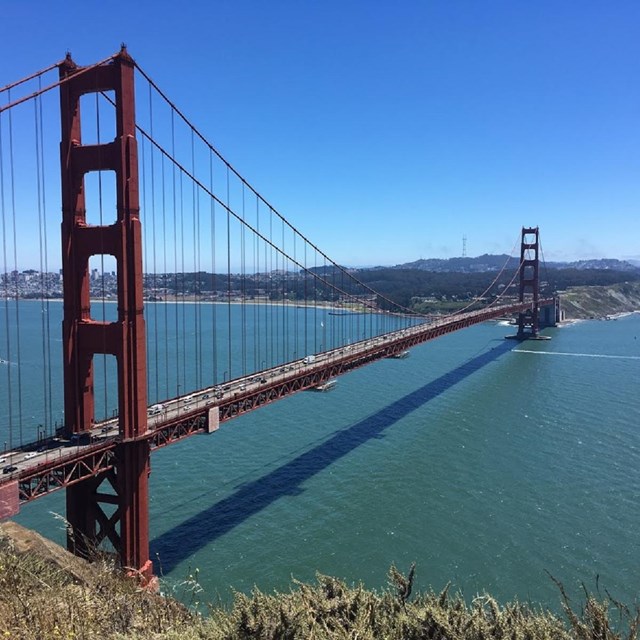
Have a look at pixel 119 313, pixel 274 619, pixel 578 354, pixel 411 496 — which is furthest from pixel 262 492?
pixel 578 354

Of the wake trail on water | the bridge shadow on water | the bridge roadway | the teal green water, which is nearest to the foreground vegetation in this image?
the teal green water

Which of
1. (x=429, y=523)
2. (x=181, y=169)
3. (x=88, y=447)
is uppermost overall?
(x=181, y=169)

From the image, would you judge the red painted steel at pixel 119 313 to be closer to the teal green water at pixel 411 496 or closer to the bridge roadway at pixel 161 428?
the bridge roadway at pixel 161 428

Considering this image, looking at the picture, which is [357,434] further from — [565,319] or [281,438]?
[565,319]

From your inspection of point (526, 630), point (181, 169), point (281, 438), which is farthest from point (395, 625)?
point (281, 438)

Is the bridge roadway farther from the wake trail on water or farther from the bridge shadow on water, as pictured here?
the wake trail on water

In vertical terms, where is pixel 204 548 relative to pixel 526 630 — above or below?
below
